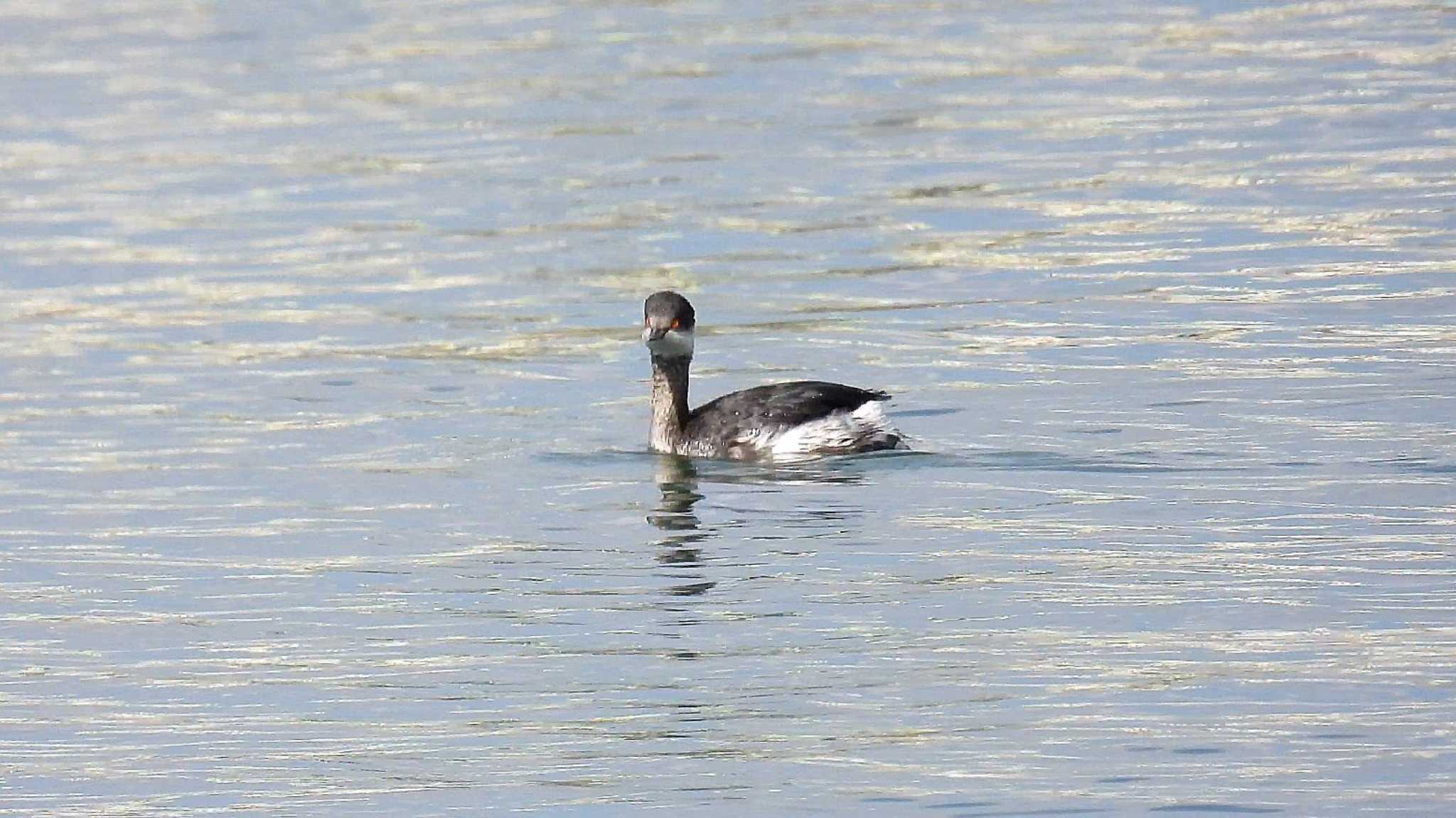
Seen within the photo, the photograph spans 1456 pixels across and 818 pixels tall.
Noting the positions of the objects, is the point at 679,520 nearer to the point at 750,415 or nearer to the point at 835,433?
the point at 835,433

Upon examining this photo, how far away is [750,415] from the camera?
1642 cm

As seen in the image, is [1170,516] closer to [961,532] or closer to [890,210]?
[961,532]

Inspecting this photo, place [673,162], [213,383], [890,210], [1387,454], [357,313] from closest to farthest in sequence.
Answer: [1387,454] < [213,383] < [357,313] < [890,210] < [673,162]

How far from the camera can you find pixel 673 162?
90.7ft

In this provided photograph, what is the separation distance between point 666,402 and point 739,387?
2250 mm

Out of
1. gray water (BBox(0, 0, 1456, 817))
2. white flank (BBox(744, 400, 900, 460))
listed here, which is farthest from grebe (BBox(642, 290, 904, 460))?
gray water (BBox(0, 0, 1456, 817))

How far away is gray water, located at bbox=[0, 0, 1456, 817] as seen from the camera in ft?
35.6

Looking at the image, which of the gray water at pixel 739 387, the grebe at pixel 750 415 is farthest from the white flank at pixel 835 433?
the gray water at pixel 739 387

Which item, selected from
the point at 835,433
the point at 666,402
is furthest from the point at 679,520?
the point at 666,402

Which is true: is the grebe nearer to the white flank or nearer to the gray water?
the white flank

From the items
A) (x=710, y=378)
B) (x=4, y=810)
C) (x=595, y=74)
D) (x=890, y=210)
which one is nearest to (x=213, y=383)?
(x=710, y=378)

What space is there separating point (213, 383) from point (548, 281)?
3.89 meters

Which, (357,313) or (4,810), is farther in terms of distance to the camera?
(357,313)

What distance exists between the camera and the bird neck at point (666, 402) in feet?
56.0
